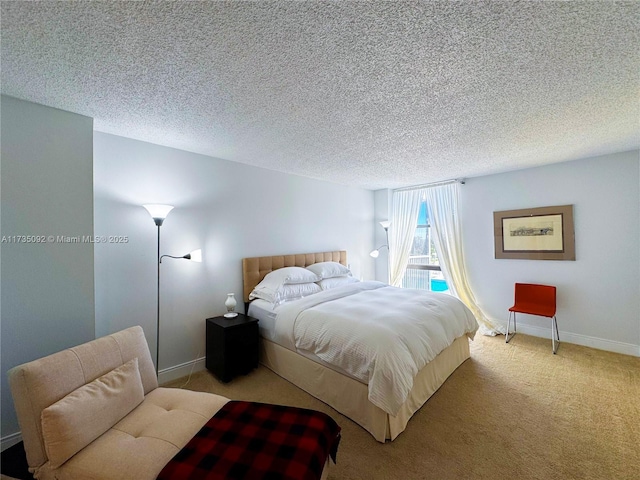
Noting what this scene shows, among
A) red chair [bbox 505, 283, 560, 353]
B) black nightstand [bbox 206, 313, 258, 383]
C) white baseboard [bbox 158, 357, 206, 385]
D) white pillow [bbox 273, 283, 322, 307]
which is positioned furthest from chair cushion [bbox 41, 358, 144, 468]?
red chair [bbox 505, 283, 560, 353]

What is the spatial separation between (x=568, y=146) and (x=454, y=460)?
341cm

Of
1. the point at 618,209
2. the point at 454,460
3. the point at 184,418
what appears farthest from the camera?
the point at 618,209

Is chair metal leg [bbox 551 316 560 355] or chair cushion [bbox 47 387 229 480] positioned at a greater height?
chair cushion [bbox 47 387 229 480]

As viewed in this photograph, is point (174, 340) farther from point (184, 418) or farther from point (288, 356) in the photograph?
point (184, 418)

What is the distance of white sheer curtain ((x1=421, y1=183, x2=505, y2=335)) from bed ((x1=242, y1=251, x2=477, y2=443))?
52.3 inches

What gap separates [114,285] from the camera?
243 centimetres

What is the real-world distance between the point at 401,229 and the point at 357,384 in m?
3.68

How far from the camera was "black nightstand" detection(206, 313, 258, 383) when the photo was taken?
2.62 m

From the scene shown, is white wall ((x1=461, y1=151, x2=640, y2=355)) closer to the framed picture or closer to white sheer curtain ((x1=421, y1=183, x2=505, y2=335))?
Result: the framed picture

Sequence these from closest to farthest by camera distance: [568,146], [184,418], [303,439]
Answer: [303,439]
[184,418]
[568,146]

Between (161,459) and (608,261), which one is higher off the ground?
(608,261)

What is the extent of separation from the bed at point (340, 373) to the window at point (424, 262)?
183 cm

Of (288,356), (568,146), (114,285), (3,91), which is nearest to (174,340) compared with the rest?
(114,285)
